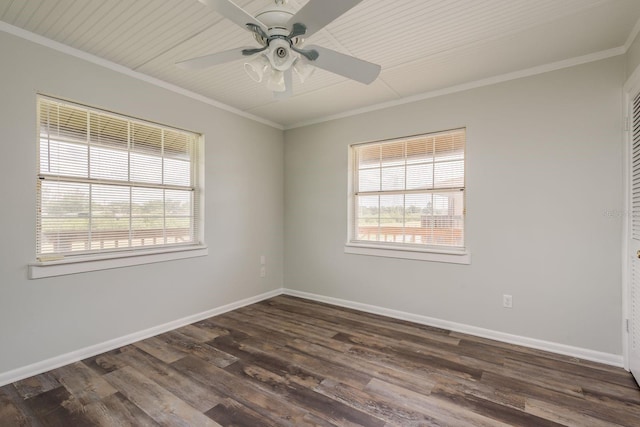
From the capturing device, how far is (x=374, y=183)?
12.3 ft

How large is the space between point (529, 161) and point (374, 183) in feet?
5.24

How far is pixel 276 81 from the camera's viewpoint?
1867mm

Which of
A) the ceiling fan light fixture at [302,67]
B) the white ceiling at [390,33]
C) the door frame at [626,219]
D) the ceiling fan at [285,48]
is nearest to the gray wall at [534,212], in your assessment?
the door frame at [626,219]

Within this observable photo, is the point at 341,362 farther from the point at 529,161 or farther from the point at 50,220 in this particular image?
the point at 50,220

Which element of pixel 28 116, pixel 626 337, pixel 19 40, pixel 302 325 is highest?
pixel 19 40

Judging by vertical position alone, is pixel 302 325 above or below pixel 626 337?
below

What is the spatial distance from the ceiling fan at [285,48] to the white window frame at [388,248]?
189cm

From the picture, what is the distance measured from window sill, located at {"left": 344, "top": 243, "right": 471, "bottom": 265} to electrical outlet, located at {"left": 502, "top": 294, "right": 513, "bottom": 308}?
1.42 ft

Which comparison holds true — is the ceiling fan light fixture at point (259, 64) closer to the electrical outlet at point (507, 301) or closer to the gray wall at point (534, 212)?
the gray wall at point (534, 212)

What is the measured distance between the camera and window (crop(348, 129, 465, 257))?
317cm

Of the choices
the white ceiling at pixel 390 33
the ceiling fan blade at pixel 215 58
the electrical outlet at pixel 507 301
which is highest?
the white ceiling at pixel 390 33

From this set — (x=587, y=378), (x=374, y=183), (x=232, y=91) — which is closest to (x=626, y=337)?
(x=587, y=378)

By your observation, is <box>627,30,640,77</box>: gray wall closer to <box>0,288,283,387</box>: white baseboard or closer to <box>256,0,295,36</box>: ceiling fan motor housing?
<box>256,0,295,36</box>: ceiling fan motor housing

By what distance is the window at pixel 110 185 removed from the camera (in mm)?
2400
